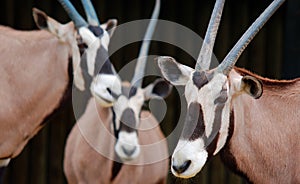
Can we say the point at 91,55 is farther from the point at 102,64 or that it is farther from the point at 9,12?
the point at 9,12

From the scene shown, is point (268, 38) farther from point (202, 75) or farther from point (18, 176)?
point (202, 75)

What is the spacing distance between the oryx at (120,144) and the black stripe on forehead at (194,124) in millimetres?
2061

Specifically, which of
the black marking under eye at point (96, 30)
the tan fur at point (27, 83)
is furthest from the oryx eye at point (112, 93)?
the black marking under eye at point (96, 30)

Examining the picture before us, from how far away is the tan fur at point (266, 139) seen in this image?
493 centimetres

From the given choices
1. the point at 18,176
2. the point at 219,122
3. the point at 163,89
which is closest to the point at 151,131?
the point at 163,89

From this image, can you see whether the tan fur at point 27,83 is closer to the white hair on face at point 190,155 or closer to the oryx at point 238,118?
the oryx at point 238,118

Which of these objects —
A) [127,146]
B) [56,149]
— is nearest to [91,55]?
[127,146]

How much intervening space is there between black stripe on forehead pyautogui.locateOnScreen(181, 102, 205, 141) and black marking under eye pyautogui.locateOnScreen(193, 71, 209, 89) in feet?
0.40

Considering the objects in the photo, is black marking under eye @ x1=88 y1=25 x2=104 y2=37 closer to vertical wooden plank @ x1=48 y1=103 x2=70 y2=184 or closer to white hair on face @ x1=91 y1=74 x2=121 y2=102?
white hair on face @ x1=91 y1=74 x2=121 y2=102

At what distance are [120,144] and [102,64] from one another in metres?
0.97

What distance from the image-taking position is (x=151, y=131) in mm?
8141

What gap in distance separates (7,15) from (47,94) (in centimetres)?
283

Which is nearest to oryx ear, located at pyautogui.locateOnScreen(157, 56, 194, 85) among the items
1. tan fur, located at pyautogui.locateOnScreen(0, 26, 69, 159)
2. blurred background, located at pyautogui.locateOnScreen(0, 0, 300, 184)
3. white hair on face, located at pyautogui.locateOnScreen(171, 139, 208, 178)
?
white hair on face, located at pyautogui.locateOnScreen(171, 139, 208, 178)

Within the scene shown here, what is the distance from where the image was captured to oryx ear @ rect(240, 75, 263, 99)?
184 inches
